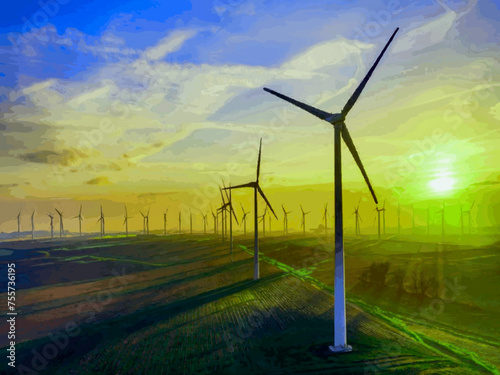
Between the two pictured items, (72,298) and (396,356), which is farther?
(72,298)

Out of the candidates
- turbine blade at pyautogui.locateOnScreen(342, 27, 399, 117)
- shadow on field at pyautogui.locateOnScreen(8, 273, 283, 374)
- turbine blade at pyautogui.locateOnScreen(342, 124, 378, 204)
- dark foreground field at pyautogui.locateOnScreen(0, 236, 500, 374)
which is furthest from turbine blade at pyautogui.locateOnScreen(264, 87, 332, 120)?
shadow on field at pyautogui.locateOnScreen(8, 273, 283, 374)

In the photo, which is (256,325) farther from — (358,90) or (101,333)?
(358,90)

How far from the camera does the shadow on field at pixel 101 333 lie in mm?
33594

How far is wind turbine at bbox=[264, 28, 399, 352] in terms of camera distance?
3206 cm

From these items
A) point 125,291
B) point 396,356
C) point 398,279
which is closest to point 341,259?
point 396,356

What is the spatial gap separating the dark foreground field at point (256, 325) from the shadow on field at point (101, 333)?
0.14 metres

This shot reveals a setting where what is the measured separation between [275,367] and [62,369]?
15.4 metres

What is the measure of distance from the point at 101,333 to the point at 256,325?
48.3ft

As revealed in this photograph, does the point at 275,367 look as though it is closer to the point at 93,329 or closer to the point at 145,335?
the point at 145,335

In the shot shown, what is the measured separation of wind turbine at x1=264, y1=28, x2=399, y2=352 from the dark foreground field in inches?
68.1

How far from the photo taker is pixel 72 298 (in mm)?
66125

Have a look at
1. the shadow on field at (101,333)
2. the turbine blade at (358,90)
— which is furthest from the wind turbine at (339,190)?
the shadow on field at (101,333)
